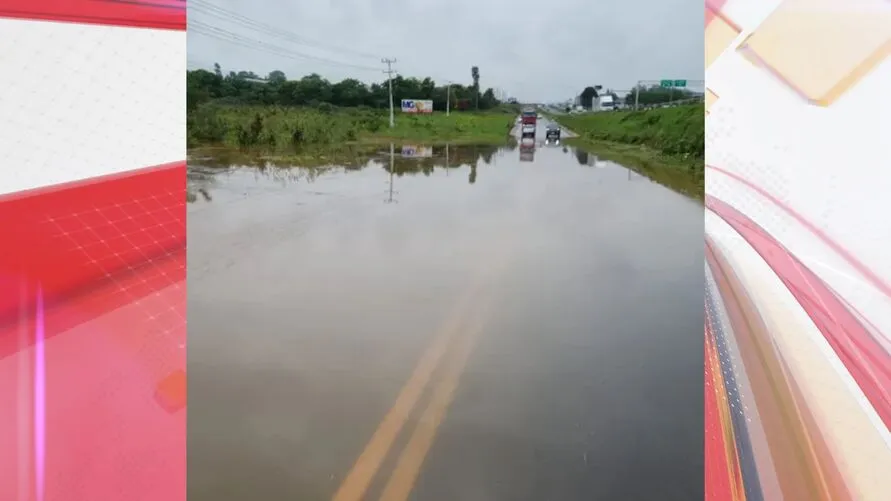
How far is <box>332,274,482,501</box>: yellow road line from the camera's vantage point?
1.95 m

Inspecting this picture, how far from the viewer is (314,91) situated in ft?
9.04

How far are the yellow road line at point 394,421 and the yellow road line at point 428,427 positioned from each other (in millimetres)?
62

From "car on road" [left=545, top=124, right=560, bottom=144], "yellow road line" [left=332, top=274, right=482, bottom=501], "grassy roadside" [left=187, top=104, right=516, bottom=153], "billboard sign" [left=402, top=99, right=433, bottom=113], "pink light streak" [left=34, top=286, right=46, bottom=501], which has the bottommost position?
"yellow road line" [left=332, top=274, right=482, bottom=501]

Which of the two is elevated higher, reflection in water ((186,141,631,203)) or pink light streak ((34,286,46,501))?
reflection in water ((186,141,631,203))

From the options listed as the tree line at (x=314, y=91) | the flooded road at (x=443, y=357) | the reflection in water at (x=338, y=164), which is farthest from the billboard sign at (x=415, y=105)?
the reflection in water at (x=338, y=164)

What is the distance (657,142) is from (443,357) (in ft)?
14.6

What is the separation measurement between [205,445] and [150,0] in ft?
4.74

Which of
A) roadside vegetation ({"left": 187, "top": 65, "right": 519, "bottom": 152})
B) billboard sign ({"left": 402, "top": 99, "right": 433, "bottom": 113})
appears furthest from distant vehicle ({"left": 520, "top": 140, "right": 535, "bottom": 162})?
billboard sign ({"left": 402, "top": 99, "right": 433, "bottom": 113})

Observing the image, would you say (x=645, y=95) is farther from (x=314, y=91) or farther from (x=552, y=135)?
(x=552, y=135)

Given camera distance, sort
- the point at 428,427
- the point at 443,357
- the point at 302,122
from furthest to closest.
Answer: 1. the point at 302,122
2. the point at 443,357
3. the point at 428,427

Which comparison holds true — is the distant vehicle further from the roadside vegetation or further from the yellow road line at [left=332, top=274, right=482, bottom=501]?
the yellow road line at [left=332, top=274, right=482, bottom=501]

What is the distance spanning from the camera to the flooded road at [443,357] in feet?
6.64

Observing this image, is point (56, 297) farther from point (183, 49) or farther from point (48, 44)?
point (183, 49)
